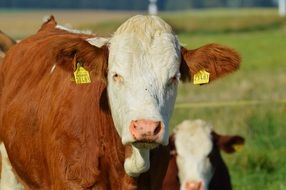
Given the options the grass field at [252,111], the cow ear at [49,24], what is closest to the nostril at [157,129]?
the cow ear at [49,24]

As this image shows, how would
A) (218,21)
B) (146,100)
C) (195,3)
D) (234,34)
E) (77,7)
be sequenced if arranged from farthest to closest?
(195,3), (77,7), (218,21), (234,34), (146,100)

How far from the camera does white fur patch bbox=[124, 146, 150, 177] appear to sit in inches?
293

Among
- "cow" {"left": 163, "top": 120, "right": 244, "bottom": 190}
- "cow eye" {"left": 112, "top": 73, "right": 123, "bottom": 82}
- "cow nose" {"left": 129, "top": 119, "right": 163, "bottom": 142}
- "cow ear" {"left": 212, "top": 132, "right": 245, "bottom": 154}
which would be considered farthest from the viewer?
"cow ear" {"left": 212, "top": 132, "right": 245, "bottom": 154}

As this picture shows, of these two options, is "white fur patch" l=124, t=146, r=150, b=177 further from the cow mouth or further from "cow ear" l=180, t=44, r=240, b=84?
"cow ear" l=180, t=44, r=240, b=84

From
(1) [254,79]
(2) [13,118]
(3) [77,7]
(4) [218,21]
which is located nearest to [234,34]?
(4) [218,21]

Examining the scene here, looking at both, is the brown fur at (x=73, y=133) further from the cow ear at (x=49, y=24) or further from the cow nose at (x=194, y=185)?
the cow nose at (x=194, y=185)

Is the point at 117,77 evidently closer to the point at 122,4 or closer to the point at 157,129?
the point at 157,129

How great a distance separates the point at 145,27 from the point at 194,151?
4.90 meters

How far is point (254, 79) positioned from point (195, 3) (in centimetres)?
6701

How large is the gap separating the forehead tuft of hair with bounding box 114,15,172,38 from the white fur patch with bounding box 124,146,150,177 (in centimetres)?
73

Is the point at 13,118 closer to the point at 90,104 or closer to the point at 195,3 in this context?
the point at 90,104

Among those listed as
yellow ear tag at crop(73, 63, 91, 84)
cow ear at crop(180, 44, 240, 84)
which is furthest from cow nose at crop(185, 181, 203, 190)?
yellow ear tag at crop(73, 63, 91, 84)

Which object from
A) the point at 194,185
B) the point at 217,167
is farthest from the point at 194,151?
the point at 194,185

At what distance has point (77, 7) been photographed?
86.3 metres
